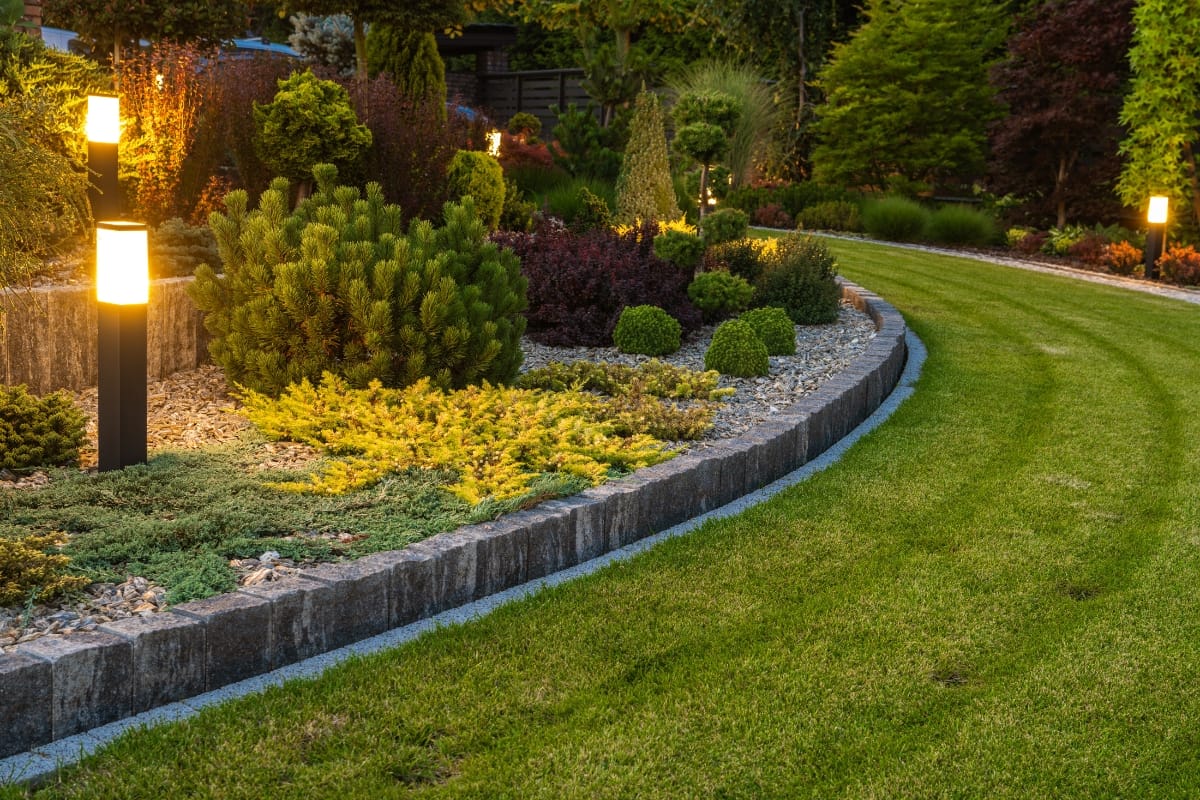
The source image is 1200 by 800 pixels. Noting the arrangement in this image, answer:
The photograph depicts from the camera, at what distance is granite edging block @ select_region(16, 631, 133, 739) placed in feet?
9.86

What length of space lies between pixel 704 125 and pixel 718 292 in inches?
110

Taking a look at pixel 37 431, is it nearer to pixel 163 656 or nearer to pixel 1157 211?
pixel 163 656

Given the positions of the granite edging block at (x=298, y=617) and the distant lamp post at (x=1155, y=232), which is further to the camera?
the distant lamp post at (x=1155, y=232)

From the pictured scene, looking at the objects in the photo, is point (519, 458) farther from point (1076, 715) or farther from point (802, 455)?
point (1076, 715)

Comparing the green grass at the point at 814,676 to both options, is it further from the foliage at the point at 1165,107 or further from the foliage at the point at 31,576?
the foliage at the point at 1165,107

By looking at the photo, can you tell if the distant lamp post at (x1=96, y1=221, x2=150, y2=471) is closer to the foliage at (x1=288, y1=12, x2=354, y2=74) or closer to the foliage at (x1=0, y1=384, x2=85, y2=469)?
the foliage at (x1=0, y1=384, x2=85, y2=469)

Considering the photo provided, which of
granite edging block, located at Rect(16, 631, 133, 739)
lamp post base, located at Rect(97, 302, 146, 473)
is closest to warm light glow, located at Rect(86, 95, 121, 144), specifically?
lamp post base, located at Rect(97, 302, 146, 473)

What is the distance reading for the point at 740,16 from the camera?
25.4m

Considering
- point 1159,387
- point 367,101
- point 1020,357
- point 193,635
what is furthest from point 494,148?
point 193,635

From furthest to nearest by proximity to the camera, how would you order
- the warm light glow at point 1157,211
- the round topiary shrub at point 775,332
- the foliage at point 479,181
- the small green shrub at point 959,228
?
the small green shrub at point 959,228 → the warm light glow at point 1157,211 → the foliage at point 479,181 → the round topiary shrub at point 775,332

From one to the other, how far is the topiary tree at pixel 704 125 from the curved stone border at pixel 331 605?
6.10m

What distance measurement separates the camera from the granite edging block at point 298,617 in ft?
11.4

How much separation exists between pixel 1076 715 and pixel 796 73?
77.8 feet

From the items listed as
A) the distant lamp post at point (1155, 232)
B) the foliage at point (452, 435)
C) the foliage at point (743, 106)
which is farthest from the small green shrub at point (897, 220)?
the foliage at point (452, 435)
